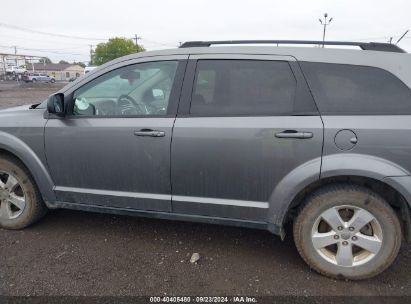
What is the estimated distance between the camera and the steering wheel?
9.57 ft

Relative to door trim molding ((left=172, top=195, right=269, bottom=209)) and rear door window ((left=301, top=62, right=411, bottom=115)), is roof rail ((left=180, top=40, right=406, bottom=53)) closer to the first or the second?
rear door window ((left=301, top=62, right=411, bottom=115))

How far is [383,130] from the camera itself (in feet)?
7.75

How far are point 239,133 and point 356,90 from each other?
913 millimetres

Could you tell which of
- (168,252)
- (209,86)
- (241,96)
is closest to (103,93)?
(209,86)

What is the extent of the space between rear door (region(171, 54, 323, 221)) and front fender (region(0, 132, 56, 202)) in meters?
1.27

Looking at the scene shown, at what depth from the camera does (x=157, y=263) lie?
2873mm

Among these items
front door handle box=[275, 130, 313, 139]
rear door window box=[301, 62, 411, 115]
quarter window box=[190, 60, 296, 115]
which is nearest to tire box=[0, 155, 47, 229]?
quarter window box=[190, 60, 296, 115]

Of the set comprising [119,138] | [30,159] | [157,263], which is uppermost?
[119,138]

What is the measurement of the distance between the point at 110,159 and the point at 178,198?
0.68 metres

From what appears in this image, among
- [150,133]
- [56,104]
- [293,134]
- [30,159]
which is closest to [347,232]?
[293,134]

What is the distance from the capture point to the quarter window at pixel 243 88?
258 cm

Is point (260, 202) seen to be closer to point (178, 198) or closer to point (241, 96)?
point (178, 198)

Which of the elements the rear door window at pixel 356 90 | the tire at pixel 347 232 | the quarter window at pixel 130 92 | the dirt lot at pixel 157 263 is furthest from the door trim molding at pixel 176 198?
the rear door window at pixel 356 90

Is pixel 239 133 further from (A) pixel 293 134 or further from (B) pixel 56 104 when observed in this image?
(B) pixel 56 104
